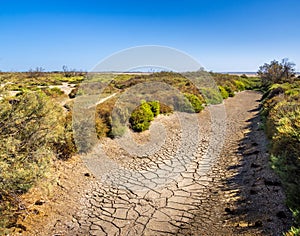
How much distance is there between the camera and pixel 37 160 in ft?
16.8

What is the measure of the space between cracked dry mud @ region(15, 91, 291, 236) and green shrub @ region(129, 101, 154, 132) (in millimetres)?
659

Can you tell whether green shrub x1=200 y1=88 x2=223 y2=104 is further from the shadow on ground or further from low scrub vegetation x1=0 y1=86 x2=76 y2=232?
low scrub vegetation x1=0 y1=86 x2=76 y2=232

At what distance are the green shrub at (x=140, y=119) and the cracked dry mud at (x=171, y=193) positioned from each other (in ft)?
2.16

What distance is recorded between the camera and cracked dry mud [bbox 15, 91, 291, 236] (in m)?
4.34

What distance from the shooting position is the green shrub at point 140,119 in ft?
34.9

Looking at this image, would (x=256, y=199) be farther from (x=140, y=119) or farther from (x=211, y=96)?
(x=211, y=96)

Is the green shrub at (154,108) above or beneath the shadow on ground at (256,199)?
above

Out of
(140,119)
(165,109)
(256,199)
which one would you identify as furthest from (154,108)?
(256,199)

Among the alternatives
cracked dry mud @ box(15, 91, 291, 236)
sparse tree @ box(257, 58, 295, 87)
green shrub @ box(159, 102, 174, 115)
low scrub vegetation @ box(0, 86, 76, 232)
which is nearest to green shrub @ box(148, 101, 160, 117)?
green shrub @ box(159, 102, 174, 115)

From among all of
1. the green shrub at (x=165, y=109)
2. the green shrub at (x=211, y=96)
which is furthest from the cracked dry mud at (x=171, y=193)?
the green shrub at (x=211, y=96)

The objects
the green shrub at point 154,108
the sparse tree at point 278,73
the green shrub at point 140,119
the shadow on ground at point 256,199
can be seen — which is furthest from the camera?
the sparse tree at point 278,73

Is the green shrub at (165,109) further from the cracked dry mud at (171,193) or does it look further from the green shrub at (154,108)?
the cracked dry mud at (171,193)

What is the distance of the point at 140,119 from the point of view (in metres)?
10.9

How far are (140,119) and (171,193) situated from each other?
548 centimetres
